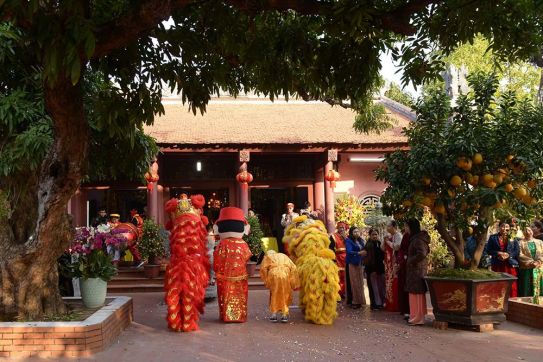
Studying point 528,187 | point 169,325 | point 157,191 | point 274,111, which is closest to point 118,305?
point 169,325

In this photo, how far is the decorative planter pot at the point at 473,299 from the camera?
7.25 meters

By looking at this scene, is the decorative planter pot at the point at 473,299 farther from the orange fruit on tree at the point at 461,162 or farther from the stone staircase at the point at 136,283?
the stone staircase at the point at 136,283

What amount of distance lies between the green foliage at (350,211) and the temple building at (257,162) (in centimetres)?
42

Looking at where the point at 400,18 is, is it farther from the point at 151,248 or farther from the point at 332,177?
the point at 332,177

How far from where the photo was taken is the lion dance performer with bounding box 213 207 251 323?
8008 millimetres

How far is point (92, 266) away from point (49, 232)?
1.45 metres

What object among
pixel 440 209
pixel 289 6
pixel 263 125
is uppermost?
pixel 263 125

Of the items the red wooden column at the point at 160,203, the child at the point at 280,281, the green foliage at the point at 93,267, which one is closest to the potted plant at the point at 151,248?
the red wooden column at the point at 160,203

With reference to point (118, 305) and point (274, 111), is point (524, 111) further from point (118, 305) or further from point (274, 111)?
point (274, 111)

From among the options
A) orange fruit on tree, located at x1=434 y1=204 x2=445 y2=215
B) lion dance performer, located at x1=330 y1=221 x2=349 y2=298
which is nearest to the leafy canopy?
orange fruit on tree, located at x1=434 y1=204 x2=445 y2=215

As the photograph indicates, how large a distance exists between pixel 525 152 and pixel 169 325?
16.6 ft

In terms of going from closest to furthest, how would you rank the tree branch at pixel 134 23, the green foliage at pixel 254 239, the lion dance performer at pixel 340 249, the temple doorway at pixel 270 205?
the tree branch at pixel 134 23 < the lion dance performer at pixel 340 249 < the green foliage at pixel 254 239 < the temple doorway at pixel 270 205

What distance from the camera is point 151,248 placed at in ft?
42.1

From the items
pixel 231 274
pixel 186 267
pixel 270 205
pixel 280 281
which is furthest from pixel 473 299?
pixel 270 205
